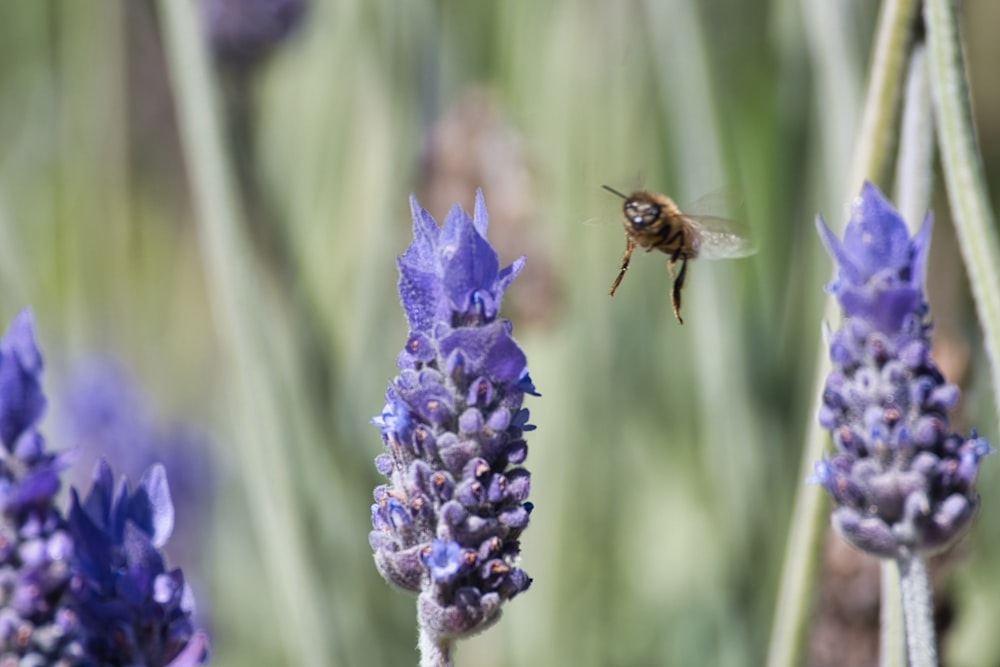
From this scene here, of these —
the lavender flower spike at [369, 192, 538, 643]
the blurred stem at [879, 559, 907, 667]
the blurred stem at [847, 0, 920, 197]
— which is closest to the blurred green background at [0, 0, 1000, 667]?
the blurred stem at [847, 0, 920, 197]

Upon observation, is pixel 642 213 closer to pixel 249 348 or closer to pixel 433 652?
pixel 249 348

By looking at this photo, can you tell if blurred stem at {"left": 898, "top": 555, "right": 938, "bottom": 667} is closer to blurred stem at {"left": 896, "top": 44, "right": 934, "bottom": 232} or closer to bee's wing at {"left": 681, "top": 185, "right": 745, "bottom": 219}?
blurred stem at {"left": 896, "top": 44, "right": 934, "bottom": 232}

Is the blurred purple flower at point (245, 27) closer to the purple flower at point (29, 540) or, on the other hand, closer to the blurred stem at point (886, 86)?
the blurred stem at point (886, 86)

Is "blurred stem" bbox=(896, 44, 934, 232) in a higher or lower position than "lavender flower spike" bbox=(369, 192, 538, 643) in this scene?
higher

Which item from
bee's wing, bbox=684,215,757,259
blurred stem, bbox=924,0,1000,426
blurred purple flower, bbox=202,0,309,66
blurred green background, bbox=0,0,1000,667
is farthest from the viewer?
blurred purple flower, bbox=202,0,309,66

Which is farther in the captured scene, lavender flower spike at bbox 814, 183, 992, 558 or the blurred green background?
the blurred green background

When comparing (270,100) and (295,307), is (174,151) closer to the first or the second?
(270,100)

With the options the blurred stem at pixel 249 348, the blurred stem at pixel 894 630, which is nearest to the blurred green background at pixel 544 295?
the blurred stem at pixel 249 348

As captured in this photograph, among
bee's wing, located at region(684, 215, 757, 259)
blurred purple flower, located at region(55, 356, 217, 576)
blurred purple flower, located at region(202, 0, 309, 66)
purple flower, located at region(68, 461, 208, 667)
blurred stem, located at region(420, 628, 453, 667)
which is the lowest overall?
blurred purple flower, located at region(55, 356, 217, 576)
